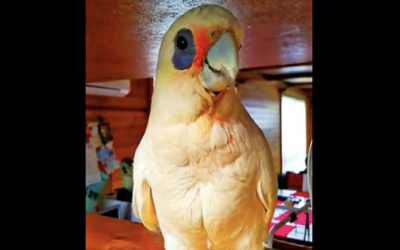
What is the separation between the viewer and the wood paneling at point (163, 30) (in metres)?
0.50

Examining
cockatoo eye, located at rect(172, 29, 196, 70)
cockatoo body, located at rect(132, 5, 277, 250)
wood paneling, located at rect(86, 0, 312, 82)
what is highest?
wood paneling, located at rect(86, 0, 312, 82)

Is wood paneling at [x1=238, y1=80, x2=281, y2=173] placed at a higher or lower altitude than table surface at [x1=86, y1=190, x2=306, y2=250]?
higher

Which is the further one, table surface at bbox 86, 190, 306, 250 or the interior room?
table surface at bbox 86, 190, 306, 250

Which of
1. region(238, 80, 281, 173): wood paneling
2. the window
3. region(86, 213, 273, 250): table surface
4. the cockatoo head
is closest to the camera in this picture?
the cockatoo head

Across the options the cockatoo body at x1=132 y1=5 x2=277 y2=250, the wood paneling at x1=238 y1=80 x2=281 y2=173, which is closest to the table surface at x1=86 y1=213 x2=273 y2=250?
the cockatoo body at x1=132 y1=5 x2=277 y2=250

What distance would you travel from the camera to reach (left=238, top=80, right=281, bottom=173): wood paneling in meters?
3.50

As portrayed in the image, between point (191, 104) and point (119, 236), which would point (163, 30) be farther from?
point (119, 236)

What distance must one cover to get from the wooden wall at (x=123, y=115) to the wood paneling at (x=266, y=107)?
1.04 metres

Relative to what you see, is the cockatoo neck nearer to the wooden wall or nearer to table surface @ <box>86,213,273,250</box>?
table surface @ <box>86,213,273,250</box>

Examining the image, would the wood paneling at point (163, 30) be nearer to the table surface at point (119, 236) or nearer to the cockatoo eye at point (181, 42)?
the cockatoo eye at point (181, 42)

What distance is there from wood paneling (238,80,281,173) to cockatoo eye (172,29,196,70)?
2986 mm
